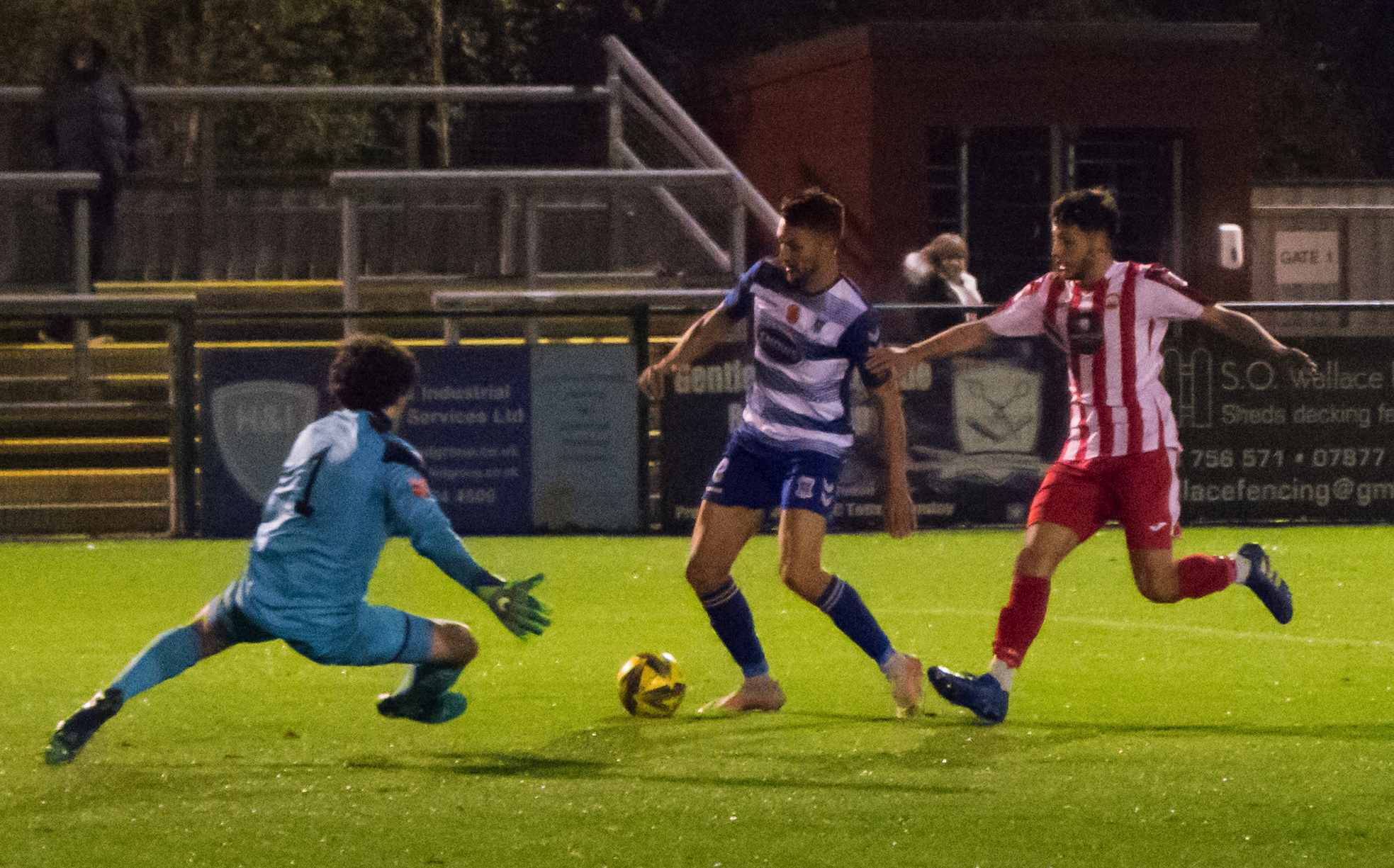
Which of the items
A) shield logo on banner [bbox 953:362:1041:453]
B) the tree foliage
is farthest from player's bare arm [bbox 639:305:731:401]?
the tree foliage

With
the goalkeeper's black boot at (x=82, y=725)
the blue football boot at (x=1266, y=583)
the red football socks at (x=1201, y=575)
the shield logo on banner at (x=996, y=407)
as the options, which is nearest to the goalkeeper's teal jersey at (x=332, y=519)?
the goalkeeper's black boot at (x=82, y=725)

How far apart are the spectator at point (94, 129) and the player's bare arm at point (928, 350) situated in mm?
10802

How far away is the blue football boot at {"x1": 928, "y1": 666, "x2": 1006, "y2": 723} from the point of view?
734 cm

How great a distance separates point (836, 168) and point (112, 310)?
9.14 m

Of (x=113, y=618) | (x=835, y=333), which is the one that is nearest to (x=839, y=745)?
(x=835, y=333)

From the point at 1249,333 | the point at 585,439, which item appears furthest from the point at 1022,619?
the point at 585,439

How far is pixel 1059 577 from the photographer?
41.4 feet

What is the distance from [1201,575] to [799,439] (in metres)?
1.57

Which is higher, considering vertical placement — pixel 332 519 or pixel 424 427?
pixel 424 427

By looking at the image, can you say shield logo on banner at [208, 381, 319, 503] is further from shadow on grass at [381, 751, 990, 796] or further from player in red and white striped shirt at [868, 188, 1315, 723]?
shadow on grass at [381, 751, 990, 796]

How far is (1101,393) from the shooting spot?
7.66 metres

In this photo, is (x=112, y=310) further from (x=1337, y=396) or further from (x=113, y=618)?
(x=1337, y=396)

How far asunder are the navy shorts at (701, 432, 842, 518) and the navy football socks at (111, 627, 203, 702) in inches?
76.5

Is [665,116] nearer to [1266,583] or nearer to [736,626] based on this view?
[1266,583]
